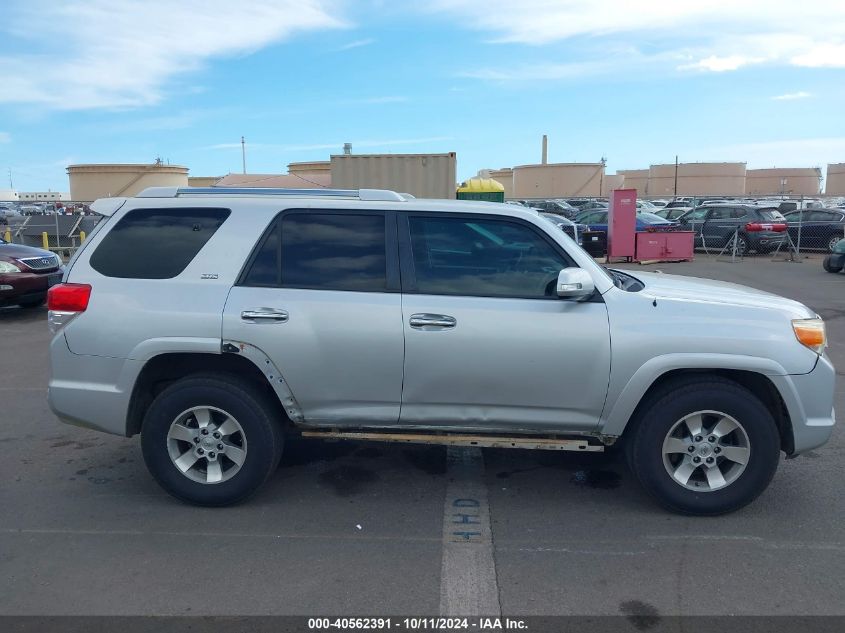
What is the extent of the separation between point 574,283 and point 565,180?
5861 centimetres

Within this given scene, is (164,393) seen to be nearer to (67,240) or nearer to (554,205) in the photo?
(67,240)

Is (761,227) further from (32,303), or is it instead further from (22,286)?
(22,286)

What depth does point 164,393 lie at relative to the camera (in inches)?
171

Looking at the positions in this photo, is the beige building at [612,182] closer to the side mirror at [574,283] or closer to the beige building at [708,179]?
the beige building at [708,179]

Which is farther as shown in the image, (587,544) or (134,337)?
(134,337)

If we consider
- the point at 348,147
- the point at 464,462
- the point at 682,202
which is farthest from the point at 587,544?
the point at 682,202

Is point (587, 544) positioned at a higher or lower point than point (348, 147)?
lower

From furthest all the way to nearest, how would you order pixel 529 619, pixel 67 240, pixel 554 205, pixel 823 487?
pixel 554 205 → pixel 67 240 → pixel 823 487 → pixel 529 619

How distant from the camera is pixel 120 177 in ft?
149

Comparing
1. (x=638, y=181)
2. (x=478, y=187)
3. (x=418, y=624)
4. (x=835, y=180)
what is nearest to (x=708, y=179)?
(x=638, y=181)

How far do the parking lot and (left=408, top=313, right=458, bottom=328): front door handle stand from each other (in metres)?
1.16

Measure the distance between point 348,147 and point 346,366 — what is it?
712 inches

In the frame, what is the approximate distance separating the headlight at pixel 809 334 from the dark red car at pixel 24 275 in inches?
431

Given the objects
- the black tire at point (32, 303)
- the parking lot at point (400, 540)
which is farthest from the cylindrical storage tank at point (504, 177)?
the parking lot at point (400, 540)
